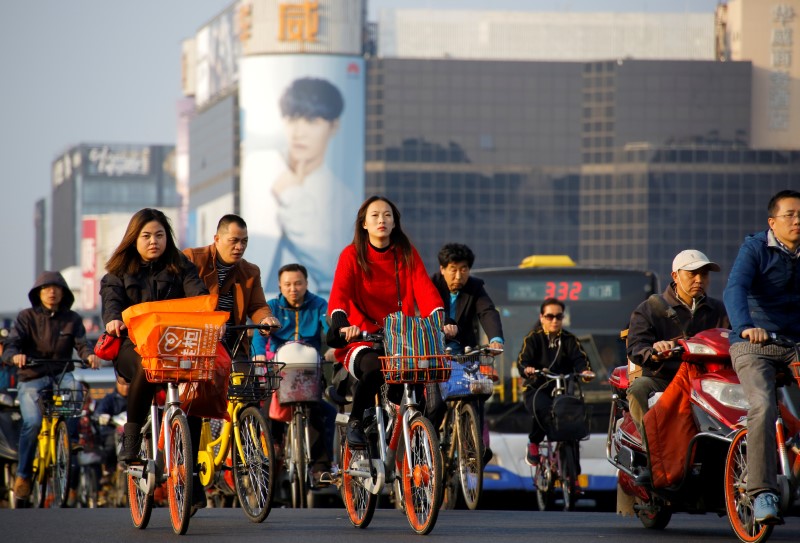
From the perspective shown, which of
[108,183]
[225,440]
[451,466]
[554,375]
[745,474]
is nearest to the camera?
[745,474]

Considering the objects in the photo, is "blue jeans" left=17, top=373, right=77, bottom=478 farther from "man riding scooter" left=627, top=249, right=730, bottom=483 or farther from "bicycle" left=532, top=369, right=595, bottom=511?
"man riding scooter" left=627, top=249, right=730, bottom=483

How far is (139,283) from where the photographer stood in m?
8.62

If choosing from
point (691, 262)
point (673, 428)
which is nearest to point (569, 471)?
point (691, 262)

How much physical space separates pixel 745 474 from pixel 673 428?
0.83 metres

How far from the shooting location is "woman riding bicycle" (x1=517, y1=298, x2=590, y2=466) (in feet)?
43.8

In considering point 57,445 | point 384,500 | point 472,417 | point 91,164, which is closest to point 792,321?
point 472,417

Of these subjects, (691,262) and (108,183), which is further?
(108,183)

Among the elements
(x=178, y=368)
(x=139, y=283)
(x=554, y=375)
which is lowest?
(x=554, y=375)

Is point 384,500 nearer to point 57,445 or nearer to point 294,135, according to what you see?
point 57,445

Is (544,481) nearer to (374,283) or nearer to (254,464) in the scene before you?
(254,464)

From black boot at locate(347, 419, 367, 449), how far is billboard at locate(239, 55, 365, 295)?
4219 inches

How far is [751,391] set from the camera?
727 cm

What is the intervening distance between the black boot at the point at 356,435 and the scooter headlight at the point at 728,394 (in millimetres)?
1871

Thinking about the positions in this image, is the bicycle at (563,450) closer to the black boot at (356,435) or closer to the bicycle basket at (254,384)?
the bicycle basket at (254,384)
